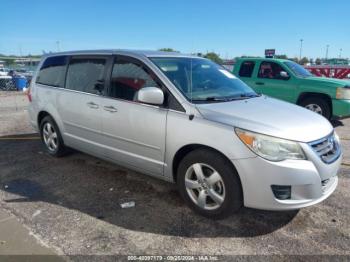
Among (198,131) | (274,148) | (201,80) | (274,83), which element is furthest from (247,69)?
(274,148)

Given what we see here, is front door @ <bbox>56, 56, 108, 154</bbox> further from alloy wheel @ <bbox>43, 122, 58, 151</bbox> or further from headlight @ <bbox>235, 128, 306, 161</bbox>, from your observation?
headlight @ <bbox>235, 128, 306, 161</bbox>

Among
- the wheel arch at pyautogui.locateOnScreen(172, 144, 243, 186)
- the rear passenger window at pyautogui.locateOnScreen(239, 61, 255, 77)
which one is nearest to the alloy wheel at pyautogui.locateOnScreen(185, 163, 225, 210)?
the wheel arch at pyautogui.locateOnScreen(172, 144, 243, 186)

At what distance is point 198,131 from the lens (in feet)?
10.6

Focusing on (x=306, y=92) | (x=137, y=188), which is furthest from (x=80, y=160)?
(x=306, y=92)

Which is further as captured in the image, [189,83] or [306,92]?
[306,92]

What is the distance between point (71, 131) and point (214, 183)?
103 inches

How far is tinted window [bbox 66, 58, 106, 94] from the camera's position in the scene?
4.35 m

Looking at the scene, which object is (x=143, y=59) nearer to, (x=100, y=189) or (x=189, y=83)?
(x=189, y=83)

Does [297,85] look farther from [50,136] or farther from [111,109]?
[50,136]

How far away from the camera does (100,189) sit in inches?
164

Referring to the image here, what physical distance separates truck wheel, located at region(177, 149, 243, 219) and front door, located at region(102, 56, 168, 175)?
39 centimetres

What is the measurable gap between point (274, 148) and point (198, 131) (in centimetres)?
77

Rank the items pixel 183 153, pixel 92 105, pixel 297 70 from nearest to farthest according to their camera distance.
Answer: pixel 183 153 → pixel 92 105 → pixel 297 70

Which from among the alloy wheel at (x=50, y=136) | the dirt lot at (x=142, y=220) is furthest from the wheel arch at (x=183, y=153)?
the alloy wheel at (x=50, y=136)
